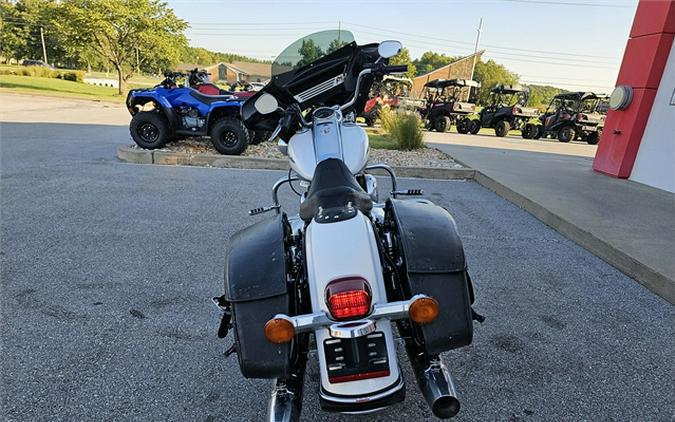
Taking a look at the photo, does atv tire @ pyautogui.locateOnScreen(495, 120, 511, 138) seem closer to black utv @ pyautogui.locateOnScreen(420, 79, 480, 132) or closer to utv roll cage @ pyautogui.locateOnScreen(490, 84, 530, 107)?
black utv @ pyautogui.locateOnScreen(420, 79, 480, 132)

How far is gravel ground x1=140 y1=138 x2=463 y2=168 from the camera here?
7.48m

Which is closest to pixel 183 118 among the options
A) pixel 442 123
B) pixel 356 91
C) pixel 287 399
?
pixel 356 91

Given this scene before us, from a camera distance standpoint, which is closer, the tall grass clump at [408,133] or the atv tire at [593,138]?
the tall grass clump at [408,133]

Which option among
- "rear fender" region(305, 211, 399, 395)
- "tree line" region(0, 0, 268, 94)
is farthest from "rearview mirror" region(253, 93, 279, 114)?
"tree line" region(0, 0, 268, 94)

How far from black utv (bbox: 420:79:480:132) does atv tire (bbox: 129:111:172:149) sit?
12727 mm

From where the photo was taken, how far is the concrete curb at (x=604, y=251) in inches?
119

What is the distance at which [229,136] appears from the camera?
24.0 ft

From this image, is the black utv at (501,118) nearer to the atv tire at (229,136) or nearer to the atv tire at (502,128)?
the atv tire at (502,128)

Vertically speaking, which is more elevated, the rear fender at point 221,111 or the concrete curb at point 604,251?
the rear fender at point 221,111

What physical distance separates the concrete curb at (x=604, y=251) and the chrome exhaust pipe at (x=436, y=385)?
2.59m

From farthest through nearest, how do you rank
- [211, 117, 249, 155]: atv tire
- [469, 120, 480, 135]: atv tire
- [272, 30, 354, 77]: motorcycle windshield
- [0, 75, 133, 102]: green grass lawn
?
[0, 75, 133, 102]: green grass lawn < [469, 120, 480, 135]: atv tire < [211, 117, 249, 155]: atv tire < [272, 30, 354, 77]: motorcycle windshield

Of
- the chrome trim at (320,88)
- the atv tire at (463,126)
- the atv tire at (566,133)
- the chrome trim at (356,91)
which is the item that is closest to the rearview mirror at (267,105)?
the chrome trim at (320,88)

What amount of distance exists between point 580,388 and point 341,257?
1.60 m

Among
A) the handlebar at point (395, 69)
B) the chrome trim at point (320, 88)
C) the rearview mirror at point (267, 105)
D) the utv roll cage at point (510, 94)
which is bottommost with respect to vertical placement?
the rearview mirror at point (267, 105)
